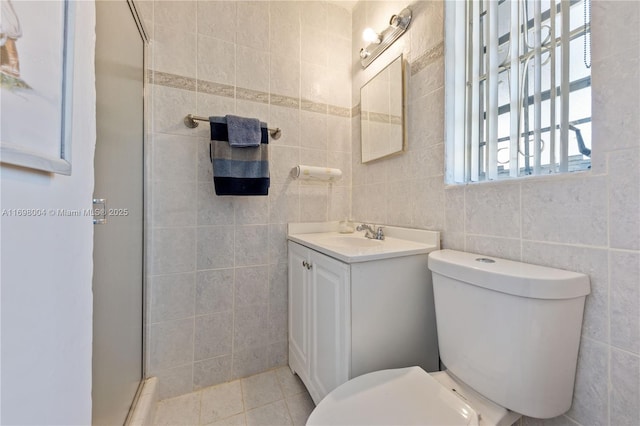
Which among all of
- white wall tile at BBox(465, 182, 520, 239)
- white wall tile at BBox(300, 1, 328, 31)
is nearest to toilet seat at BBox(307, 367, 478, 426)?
white wall tile at BBox(465, 182, 520, 239)

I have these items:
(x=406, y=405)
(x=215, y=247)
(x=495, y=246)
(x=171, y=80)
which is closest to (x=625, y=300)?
(x=495, y=246)

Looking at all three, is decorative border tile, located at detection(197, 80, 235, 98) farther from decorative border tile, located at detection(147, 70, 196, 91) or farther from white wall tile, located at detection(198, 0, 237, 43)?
white wall tile, located at detection(198, 0, 237, 43)

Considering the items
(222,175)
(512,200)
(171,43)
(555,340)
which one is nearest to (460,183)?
(512,200)

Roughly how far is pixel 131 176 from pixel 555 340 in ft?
5.01

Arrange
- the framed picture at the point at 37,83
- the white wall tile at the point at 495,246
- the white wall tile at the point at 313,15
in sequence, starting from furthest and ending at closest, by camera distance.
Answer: the white wall tile at the point at 313,15 → the white wall tile at the point at 495,246 → the framed picture at the point at 37,83

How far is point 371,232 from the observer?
4.48 feet

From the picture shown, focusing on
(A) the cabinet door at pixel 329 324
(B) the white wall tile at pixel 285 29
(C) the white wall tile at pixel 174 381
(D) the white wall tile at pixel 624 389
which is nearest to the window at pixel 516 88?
(D) the white wall tile at pixel 624 389

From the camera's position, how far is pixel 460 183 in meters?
1.00

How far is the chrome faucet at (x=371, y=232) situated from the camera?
4.20 feet

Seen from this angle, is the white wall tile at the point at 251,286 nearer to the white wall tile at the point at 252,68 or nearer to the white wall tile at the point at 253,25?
the white wall tile at the point at 252,68

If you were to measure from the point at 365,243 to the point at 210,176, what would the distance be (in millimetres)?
926

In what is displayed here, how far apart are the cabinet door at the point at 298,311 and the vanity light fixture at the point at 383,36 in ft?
3.96

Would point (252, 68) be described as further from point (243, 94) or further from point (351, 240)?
point (351, 240)

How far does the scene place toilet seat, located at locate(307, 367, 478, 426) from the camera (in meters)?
0.64
